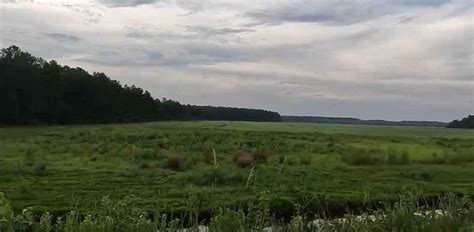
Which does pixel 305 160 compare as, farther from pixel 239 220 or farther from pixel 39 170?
pixel 239 220

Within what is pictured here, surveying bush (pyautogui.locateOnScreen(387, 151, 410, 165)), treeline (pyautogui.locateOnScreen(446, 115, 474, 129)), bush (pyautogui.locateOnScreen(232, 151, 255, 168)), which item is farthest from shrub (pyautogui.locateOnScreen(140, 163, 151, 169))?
treeline (pyautogui.locateOnScreen(446, 115, 474, 129))

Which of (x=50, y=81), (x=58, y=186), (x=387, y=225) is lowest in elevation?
(x=58, y=186)

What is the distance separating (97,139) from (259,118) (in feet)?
330

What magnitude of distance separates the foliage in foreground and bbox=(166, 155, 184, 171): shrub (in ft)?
72.4

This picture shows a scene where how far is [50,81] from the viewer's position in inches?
3418

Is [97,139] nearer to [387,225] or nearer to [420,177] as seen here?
[420,177]

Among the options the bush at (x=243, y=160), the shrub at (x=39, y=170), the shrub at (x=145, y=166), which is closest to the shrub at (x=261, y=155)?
the bush at (x=243, y=160)

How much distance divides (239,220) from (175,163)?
79.3 feet

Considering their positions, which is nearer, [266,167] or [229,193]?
[229,193]

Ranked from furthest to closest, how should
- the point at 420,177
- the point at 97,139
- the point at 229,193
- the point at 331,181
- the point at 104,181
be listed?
the point at 97,139 < the point at 420,177 < the point at 331,181 < the point at 104,181 < the point at 229,193

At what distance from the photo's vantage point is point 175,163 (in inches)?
1174

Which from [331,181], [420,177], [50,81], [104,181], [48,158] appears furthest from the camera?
[50,81]

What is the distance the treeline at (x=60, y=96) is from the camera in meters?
79.1

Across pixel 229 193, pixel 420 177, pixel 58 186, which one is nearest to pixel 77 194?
pixel 58 186
